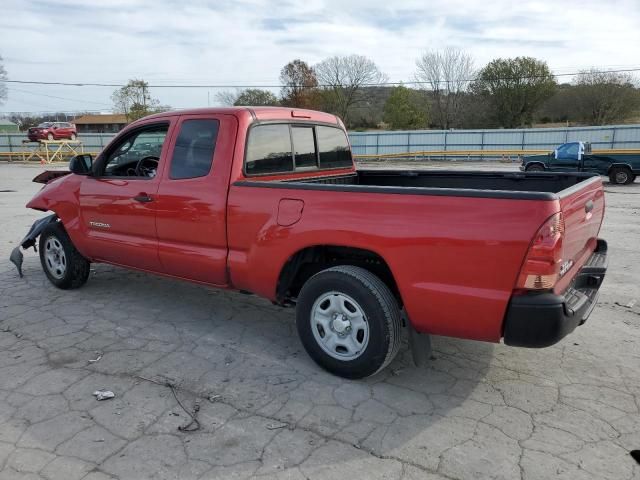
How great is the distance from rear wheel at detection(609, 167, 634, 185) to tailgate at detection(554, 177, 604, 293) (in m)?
16.5

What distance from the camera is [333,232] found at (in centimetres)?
317

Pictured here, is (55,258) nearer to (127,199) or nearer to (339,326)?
(127,199)

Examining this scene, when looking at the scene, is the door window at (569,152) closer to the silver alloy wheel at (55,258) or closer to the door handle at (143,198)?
the door handle at (143,198)

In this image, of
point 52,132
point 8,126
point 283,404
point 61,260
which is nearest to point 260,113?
point 283,404

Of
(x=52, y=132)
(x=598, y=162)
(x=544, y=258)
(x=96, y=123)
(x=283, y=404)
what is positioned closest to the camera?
(x=544, y=258)

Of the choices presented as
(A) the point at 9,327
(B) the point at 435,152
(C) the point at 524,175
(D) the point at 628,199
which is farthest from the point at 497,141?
(A) the point at 9,327

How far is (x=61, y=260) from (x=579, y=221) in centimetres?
504

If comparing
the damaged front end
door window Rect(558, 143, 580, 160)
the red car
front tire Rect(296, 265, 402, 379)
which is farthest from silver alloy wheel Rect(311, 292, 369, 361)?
the red car

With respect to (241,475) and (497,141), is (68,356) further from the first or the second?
(497,141)

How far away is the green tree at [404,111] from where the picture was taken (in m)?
52.4

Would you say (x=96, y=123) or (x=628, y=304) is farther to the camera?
(x=96, y=123)

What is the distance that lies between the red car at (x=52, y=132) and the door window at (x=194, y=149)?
1478 inches

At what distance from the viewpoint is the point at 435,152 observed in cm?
3303

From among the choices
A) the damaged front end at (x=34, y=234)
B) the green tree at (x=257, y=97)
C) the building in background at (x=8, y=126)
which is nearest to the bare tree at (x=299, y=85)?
the green tree at (x=257, y=97)
